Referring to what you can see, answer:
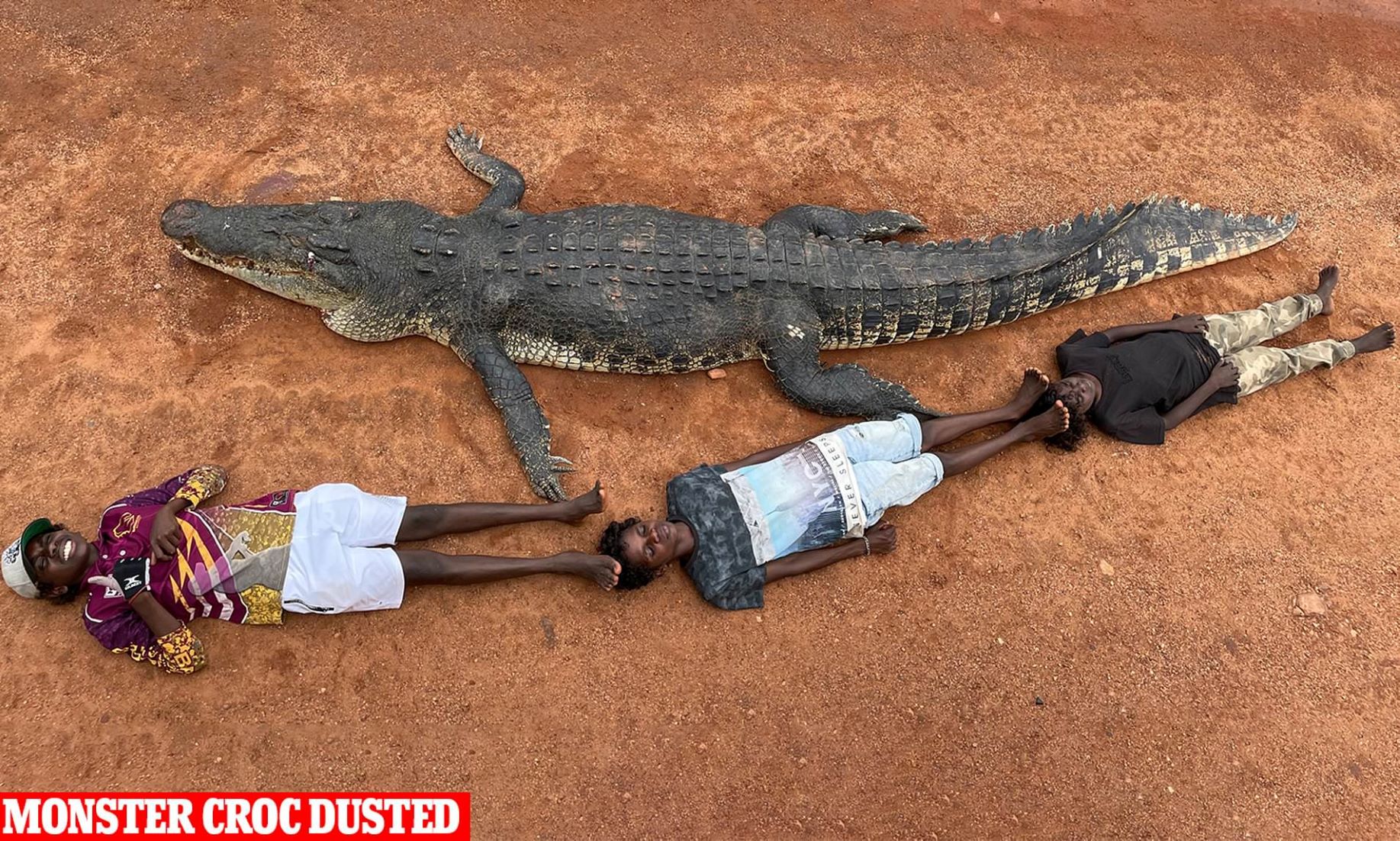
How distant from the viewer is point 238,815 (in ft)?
9.75

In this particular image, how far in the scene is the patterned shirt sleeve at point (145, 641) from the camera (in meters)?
3.01

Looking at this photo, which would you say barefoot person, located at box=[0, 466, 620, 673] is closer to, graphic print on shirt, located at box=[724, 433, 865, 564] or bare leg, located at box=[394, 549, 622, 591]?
bare leg, located at box=[394, 549, 622, 591]

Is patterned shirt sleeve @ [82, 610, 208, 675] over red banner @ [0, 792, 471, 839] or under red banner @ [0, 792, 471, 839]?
over

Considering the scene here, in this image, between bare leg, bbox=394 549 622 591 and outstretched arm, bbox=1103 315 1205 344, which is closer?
bare leg, bbox=394 549 622 591

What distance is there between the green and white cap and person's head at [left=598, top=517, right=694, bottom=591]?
2338mm

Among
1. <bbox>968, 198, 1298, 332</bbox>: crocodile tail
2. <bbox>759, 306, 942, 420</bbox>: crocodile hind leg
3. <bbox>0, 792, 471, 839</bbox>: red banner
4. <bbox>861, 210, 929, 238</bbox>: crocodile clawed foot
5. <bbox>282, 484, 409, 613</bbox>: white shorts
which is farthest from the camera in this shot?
<bbox>861, 210, 929, 238</bbox>: crocodile clawed foot

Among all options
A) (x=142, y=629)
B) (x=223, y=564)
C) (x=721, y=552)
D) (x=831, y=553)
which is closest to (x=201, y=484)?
(x=223, y=564)

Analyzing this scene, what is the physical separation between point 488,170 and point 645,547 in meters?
2.86

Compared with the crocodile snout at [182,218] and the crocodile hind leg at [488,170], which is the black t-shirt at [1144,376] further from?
the crocodile snout at [182,218]

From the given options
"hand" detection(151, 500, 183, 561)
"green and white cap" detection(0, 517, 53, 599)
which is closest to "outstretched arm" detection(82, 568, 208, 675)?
"hand" detection(151, 500, 183, 561)

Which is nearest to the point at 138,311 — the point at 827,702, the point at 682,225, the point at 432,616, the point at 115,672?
the point at 115,672

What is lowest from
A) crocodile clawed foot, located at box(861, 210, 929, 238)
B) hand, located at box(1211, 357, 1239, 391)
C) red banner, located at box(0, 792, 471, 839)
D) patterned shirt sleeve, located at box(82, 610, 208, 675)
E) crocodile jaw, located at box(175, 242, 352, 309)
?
red banner, located at box(0, 792, 471, 839)

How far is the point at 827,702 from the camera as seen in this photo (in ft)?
10.9

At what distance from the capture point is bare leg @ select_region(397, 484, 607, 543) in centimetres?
348
